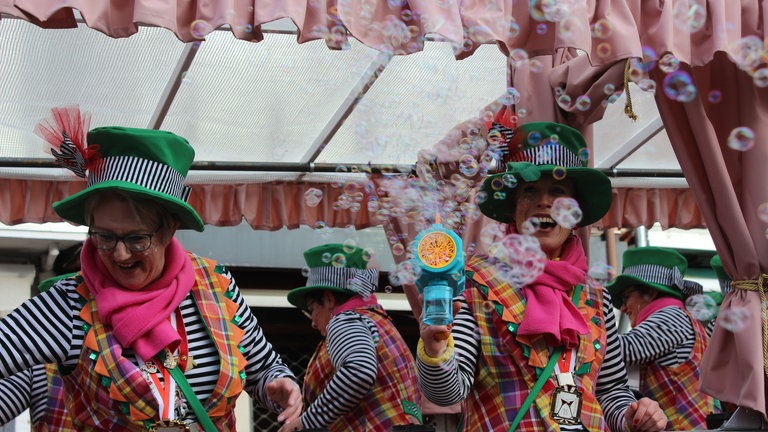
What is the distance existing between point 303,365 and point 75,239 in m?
2.53

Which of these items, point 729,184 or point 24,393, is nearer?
point 729,184

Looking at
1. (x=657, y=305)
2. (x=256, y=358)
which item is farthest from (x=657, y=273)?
(x=256, y=358)

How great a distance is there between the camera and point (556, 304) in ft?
11.0

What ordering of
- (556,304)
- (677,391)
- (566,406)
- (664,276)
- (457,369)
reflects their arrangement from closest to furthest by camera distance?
(457,369), (566,406), (556,304), (677,391), (664,276)

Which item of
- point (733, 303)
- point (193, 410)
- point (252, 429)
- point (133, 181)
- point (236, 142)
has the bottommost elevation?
point (252, 429)

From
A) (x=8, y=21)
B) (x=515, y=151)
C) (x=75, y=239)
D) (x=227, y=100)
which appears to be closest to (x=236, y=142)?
→ (x=227, y=100)

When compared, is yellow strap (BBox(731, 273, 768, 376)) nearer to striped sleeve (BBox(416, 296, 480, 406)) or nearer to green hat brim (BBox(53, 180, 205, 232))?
striped sleeve (BBox(416, 296, 480, 406))

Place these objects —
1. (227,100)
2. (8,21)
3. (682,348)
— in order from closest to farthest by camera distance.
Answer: (8,21) < (227,100) < (682,348)

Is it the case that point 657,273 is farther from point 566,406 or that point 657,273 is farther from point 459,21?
point 459,21

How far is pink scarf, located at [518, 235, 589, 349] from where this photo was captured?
3281mm

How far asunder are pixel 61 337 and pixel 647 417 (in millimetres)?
1890

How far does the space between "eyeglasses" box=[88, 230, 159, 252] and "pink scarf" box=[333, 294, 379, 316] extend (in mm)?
2092

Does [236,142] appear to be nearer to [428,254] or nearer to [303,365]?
[428,254]

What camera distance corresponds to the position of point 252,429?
31.0 feet
